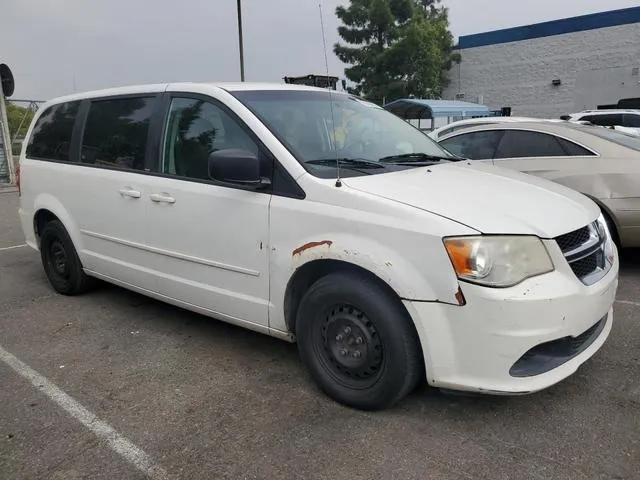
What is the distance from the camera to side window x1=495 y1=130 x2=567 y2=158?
599cm

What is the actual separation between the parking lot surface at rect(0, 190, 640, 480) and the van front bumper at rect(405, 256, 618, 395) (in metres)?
0.32

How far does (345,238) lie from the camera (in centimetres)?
284

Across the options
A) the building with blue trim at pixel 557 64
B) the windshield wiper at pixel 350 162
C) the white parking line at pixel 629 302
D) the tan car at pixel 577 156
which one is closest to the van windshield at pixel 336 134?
the windshield wiper at pixel 350 162

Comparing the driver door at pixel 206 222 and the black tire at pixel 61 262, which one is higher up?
the driver door at pixel 206 222

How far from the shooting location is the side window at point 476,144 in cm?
651

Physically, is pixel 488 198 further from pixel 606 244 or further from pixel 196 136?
pixel 196 136

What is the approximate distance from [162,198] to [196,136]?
0.47m

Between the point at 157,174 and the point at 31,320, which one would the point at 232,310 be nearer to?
the point at 157,174

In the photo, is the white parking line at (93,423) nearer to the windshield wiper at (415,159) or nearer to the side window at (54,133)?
the side window at (54,133)

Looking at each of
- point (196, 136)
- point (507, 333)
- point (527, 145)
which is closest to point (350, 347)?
point (507, 333)

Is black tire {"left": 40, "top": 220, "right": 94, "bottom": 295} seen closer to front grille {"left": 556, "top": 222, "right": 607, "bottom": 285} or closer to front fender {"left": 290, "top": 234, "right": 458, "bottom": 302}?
front fender {"left": 290, "top": 234, "right": 458, "bottom": 302}

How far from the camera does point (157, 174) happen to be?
12.6ft

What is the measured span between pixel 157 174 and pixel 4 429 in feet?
5.88

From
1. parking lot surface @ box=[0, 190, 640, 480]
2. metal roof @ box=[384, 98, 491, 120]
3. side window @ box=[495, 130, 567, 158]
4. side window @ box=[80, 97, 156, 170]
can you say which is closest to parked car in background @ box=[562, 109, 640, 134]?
metal roof @ box=[384, 98, 491, 120]
